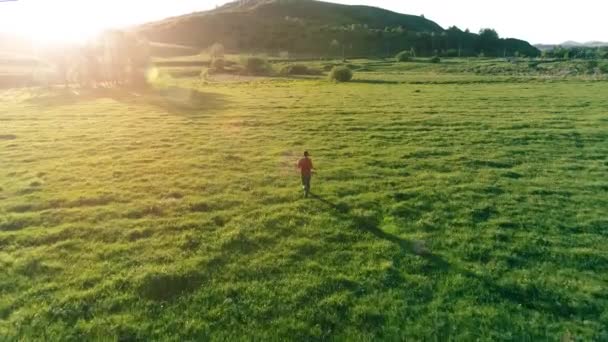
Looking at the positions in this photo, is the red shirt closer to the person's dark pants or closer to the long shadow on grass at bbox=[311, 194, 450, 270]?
the person's dark pants

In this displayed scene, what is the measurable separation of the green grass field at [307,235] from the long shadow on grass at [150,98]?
1701cm

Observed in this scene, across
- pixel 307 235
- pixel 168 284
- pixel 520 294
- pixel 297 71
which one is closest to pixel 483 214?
pixel 520 294

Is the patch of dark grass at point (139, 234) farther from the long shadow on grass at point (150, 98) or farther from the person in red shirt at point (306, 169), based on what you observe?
the long shadow on grass at point (150, 98)

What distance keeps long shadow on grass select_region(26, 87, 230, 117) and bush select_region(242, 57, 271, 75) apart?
134 ft

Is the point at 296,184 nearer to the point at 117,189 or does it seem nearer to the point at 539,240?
the point at 117,189

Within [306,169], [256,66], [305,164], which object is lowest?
[306,169]

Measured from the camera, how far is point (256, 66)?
114562 mm

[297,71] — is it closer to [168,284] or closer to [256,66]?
[256,66]

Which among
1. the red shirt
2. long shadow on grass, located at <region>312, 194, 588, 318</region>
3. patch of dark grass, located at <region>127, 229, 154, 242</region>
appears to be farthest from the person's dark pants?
patch of dark grass, located at <region>127, 229, 154, 242</region>

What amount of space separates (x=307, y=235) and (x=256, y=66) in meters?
104

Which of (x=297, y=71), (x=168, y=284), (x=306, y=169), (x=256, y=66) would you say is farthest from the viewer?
(x=256, y=66)

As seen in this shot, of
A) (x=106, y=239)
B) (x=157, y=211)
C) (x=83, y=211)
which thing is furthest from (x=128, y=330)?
(x=83, y=211)

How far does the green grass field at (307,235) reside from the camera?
11891 mm

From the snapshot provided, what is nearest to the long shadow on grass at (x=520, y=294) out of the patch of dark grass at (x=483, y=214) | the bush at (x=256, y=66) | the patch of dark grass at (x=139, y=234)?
the patch of dark grass at (x=483, y=214)
